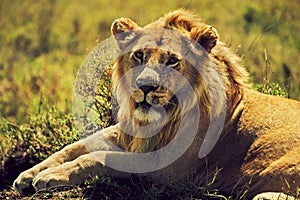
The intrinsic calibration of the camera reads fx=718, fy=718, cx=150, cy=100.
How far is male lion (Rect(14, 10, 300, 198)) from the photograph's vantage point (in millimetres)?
4598

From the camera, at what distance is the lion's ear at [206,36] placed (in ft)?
15.4

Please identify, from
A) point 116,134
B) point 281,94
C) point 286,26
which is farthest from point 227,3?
point 116,134

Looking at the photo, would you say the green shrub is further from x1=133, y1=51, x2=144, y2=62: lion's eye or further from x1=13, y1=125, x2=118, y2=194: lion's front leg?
x1=133, y1=51, x2=144, y2=62: lion's eye

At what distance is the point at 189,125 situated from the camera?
474cm

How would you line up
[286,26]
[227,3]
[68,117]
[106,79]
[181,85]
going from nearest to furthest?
[181,85] < [106,79] < [68,117] < [286,26] < [227,3]

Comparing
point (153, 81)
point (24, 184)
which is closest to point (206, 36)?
point (153, 81)

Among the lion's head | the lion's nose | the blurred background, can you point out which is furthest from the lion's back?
the blurred background

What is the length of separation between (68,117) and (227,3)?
5.74 meters

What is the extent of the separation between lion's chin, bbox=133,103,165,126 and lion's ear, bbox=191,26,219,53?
1.74ft

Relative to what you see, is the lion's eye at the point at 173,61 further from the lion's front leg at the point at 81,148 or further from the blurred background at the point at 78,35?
the blurred background at the point at 78,35

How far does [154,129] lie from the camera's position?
4.74 m

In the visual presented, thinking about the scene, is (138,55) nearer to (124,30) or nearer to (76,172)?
(124,30)

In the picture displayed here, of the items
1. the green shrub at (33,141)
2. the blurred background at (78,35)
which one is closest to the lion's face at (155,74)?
the green shrub at (33,141)

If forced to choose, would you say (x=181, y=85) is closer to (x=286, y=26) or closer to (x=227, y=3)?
(x=286, y=26)
